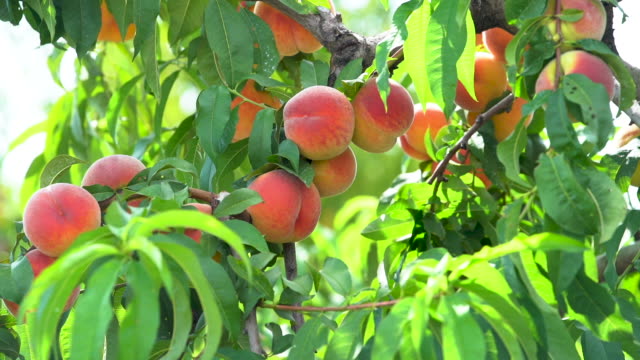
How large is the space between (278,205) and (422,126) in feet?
1.50

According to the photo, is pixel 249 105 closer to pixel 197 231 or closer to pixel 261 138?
pixel 261 138

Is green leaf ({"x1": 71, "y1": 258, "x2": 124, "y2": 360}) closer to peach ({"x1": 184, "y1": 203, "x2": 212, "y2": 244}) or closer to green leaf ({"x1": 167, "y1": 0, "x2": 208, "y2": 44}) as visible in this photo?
peach ({"x1": 184, "y1": 203, "x2": 212, "y2": 244})

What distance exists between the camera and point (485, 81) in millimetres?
1212

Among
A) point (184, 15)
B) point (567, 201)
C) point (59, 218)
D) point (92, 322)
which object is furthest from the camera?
point (184, 15)

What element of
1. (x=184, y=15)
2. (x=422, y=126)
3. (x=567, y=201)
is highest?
(x=184, y=15)

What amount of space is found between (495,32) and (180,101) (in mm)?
1676

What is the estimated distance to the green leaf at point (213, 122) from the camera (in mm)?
989

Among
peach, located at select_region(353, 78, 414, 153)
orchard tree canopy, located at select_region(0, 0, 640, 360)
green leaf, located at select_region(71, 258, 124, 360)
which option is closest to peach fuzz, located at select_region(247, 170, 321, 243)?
orchard tree canopy, located at select_region(0, 0, 640, 360)

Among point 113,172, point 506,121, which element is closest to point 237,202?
point 113,172

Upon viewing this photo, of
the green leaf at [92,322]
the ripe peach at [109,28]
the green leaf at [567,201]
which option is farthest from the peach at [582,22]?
the ripe peach at [109,28]

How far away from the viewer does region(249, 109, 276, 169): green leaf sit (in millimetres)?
980

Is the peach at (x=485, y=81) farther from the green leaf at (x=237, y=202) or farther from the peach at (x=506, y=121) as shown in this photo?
the green leaf at (x=237, y=202)

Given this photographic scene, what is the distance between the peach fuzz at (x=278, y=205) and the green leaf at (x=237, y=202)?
0.05 meters

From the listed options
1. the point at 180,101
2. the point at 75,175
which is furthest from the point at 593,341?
the point at 180,101
